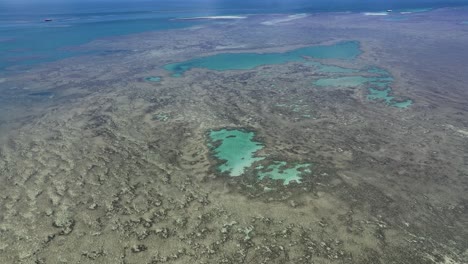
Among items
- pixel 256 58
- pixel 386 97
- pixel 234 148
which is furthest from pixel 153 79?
pixel 386 97

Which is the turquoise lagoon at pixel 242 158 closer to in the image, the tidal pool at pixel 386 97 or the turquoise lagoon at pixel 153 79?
the tidal pool at pixel 386 97

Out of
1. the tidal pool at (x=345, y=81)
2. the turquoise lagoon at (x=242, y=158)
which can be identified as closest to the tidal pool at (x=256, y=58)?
the tidal pool at (x=345, y=81)

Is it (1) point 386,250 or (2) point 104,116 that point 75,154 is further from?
(1) point 386,250

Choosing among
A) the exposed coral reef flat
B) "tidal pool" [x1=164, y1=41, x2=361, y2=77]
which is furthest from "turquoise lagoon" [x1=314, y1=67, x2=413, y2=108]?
"tidal pool" [x1=164, y1=41, x2=361, y2=77]

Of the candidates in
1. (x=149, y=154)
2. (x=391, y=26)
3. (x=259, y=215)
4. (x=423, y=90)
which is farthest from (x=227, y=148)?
(x=391, y=26)

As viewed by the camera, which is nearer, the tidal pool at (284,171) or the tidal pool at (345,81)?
the tidal pool at (284,171)

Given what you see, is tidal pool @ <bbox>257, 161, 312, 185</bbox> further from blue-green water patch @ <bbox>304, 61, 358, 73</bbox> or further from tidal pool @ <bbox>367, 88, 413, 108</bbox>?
blue-green water patch @ <bbox>304, 61, 358, 73</bbox>
